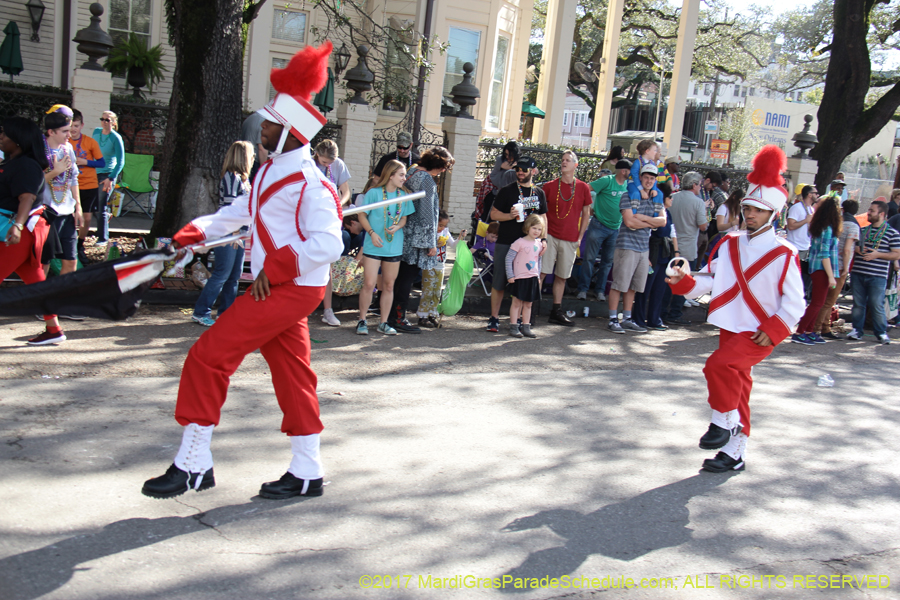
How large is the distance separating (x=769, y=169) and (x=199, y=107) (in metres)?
6.61

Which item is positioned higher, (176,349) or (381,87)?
(381,87)

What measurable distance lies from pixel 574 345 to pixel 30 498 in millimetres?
5926

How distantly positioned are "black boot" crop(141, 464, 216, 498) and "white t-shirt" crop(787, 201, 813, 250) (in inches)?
365

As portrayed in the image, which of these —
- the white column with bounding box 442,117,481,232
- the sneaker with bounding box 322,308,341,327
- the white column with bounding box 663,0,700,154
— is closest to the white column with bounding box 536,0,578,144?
the white column with bounding box 663,0,700,154

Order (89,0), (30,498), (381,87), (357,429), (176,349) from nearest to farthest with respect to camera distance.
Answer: (30,498), (357,429), (176,349), (381,87), (89,0)

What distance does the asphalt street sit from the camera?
3529 mm

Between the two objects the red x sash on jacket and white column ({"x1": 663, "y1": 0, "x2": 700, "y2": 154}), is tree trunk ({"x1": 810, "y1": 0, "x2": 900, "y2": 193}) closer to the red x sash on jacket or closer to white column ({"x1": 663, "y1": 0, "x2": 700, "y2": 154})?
white column ({"x1": 663, "y1": 0, "x2": 700, "y2": 154})

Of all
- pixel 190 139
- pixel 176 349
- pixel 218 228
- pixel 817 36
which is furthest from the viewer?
pixel 817 36

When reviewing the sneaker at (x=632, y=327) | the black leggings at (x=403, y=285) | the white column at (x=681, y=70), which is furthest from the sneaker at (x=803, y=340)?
the white column at (x=681, y=70)

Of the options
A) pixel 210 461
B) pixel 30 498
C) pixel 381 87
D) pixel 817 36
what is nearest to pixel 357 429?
pixel 210 461

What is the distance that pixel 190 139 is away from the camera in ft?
30.5

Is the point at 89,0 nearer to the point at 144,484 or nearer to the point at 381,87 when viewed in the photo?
the point at 381,87

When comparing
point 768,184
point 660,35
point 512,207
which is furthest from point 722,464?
point 660,35

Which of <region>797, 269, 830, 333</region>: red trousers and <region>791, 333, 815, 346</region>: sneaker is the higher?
<region>797, 269, 830, 333</region>: red trousers
